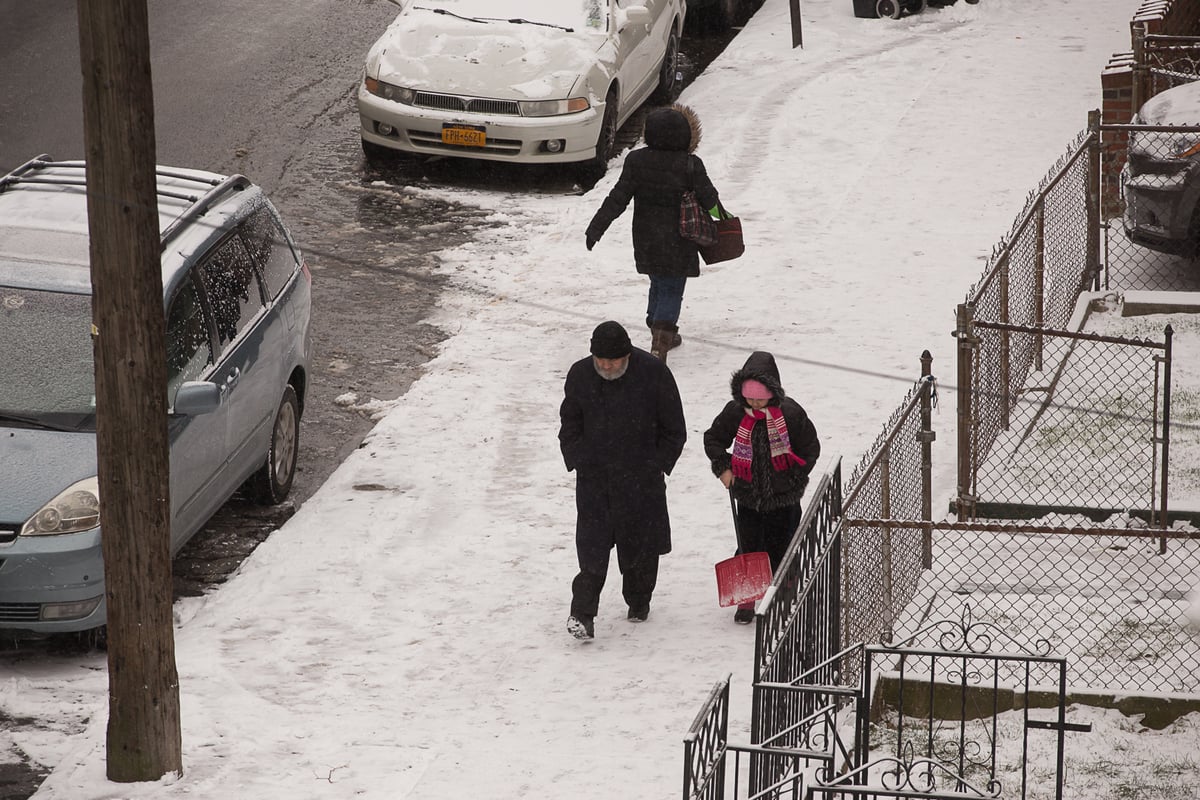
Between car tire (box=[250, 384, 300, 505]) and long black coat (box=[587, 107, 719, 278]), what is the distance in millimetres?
2459

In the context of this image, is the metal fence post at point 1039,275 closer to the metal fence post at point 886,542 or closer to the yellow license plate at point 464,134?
the metal fence post at point 886,542

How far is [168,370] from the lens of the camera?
880 centimetres

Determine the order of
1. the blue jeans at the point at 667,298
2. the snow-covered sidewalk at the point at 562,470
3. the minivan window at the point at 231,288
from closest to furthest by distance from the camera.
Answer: the snow-covered sidewalk at the point at 562,470 → the minivan window at the point at 231,288 → the blue jeans at the point at 667,298

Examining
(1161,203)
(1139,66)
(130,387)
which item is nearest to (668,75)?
(1139,66)

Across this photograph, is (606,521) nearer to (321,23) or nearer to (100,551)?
(100,551)

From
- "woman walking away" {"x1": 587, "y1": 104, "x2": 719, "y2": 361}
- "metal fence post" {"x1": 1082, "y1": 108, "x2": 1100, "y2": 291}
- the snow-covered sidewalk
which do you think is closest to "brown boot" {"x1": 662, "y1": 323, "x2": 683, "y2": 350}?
"woman walking away" {"x1": 587, "y1": 104, "x2": 719, "y2": 361}

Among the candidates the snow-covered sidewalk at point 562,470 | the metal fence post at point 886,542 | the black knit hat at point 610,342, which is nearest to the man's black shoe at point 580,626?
the snow-covered sidewalk at point 562,470

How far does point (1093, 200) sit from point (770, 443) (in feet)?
17.1

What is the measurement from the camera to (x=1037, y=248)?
1087 cm

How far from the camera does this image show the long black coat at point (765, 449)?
8.37m

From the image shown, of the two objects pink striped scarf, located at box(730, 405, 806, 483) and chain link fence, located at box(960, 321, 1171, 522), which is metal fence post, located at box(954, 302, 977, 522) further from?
pink striped scarf, located at box(730, 405, 806, 483)

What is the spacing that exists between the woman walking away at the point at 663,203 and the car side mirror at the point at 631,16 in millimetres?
4602

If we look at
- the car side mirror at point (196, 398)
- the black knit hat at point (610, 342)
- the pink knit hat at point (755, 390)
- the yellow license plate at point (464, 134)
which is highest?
the black knit hat at point (610, 342)

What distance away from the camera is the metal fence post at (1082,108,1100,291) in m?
12.1
